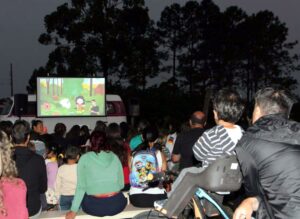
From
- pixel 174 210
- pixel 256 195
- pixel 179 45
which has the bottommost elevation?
pixel 174 210

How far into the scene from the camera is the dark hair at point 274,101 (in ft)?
10.9

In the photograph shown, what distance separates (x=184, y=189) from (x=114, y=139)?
3.67 meters

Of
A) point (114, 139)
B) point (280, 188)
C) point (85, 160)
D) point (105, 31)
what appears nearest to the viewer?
point (280, 188)

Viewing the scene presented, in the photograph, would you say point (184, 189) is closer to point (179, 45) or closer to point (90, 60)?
point (90, 60)

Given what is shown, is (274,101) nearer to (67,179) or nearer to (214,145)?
(214,145)

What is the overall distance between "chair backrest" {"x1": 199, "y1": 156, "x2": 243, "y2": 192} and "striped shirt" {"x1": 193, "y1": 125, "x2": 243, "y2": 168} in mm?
484

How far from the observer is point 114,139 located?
292 inches

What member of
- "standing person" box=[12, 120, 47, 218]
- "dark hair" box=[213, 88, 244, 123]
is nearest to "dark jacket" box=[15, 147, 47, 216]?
"standing person" box=[12, 120, 47, 218]

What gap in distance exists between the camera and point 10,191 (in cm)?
397

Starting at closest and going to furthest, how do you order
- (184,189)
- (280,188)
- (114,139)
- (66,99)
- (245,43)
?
(280,188) < (184,189) < (114,139) < (66,99) < (245,43)

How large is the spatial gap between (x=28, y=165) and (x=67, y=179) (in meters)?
1.01

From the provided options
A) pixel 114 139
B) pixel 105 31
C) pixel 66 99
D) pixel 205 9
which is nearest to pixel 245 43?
pixel 205 9

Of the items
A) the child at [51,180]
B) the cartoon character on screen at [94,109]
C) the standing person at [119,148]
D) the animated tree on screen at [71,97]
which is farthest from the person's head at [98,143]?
the cartoon character on screen at [94,109]

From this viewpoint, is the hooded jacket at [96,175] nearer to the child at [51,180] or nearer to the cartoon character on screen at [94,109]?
the child at [51,180]
